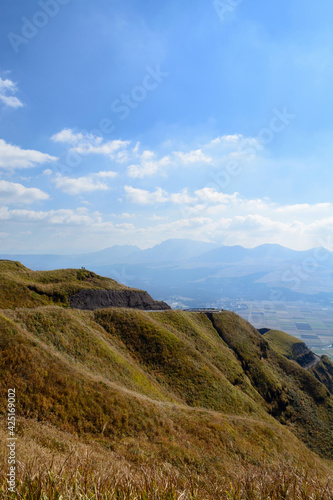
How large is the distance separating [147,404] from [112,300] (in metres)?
31.4

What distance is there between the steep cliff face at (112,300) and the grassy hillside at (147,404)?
172 inches

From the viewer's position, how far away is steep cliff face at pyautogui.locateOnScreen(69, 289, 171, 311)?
1829 inches

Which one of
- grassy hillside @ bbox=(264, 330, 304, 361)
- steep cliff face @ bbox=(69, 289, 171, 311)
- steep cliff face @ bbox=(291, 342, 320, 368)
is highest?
steep cliff face @ bbox=(69, 289, 171, 311)

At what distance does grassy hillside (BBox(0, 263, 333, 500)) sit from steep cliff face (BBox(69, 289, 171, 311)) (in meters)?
4.37

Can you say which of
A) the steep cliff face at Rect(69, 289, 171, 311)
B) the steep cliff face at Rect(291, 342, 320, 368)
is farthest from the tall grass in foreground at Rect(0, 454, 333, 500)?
the steep cliff face at Rect(291, 342, 320, 368)

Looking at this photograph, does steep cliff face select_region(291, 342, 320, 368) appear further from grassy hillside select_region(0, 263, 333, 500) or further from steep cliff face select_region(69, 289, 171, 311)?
steep cliff face select_region(69, 289, 171, 311)

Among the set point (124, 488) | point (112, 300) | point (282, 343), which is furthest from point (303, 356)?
point (124, 488)

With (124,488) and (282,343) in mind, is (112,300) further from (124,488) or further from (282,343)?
(282,343)

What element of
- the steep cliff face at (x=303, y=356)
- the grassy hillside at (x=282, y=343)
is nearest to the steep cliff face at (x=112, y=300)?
the grassy hillside at (x=282, y=343)

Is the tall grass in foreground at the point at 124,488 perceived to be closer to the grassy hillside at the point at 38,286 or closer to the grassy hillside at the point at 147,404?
the grassy hillside at the point at 147,404

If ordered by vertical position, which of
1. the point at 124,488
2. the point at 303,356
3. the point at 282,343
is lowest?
the point at 303,356

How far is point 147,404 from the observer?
22.0 m

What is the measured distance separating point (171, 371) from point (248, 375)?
25.3 meters

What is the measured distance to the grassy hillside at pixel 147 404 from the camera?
7.59 m
